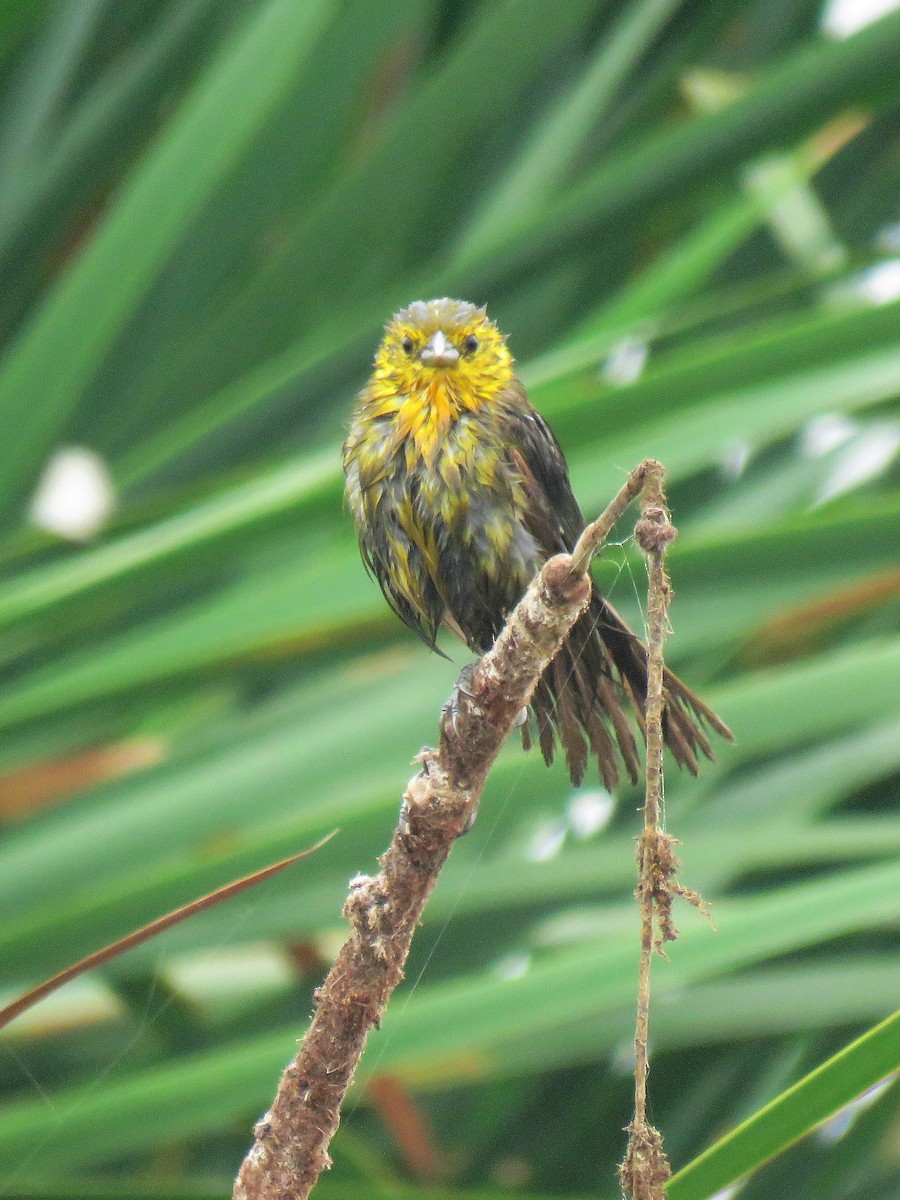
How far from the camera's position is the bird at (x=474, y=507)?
2.00m

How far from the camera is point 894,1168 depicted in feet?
9.50

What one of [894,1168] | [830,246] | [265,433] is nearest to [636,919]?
[894,1168]

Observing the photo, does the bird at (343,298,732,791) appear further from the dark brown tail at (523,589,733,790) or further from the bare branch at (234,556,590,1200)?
the bare branch at (234,556,590,1200)

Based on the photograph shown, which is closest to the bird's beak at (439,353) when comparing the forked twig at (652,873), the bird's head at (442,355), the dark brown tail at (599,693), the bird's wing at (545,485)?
the bird's head at (442,355)

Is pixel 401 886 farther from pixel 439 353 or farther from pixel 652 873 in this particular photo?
pixel 439 353

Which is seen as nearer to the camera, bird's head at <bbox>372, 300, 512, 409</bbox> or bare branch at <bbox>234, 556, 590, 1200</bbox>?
bare branch at <bbox>234, 556, 590, 1200</bbox>

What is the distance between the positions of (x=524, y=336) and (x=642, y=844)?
7.15 feet

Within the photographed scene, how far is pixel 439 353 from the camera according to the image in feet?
7.37

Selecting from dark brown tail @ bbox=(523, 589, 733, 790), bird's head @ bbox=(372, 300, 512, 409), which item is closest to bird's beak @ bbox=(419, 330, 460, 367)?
bird's head @ bbox=(372, 300, 512, 409)

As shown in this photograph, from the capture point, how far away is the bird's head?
7.43ft

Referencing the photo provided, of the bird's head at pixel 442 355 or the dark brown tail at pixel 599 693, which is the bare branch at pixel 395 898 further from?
the bird's head at pixel 442 355

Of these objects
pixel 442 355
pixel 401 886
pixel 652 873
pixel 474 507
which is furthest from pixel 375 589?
pixel 652 873

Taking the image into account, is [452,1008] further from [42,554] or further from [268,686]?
[268,686]

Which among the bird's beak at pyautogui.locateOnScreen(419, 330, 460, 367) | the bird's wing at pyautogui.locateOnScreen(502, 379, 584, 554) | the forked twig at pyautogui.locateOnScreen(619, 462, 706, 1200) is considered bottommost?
the forked twig at pyautogui.locateOnScreen(619, 462, 706, 1200)
